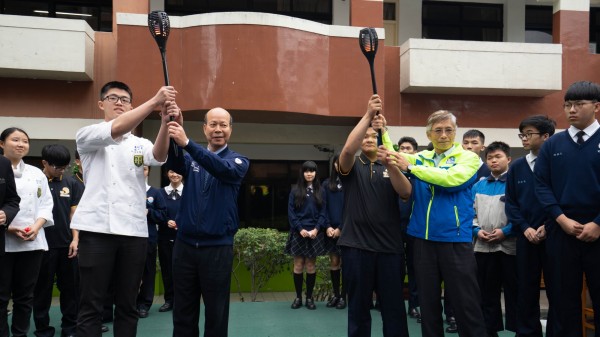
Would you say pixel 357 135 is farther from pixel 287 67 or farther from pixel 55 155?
pixel 287 67

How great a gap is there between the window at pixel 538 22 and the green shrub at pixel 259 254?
9.49m

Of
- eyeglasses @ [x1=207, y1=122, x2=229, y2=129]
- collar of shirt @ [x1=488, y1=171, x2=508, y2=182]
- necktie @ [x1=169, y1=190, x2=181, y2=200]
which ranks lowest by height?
necktie @ [x1=169, y1=190, x2=181, y2=200]

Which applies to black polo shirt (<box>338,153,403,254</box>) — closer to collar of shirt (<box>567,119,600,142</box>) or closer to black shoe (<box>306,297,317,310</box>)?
collar of shirt (<box>567,119,600,142</box>)

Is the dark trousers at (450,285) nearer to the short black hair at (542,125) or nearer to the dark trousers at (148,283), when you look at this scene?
the short black hair at (542,125)

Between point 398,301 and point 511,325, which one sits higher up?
point 398,301

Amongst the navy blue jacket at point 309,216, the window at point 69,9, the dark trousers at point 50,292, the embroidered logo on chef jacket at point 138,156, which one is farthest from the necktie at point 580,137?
the window at point 69,9

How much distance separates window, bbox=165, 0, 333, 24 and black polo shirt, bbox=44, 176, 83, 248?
7.61m

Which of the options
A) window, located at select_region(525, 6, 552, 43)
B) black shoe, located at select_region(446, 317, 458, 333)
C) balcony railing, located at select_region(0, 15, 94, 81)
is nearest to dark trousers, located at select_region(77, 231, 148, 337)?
black shoe, located at select_region(446, 317, 458, 333)

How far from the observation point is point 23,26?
9.84m

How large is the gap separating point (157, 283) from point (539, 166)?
656cm

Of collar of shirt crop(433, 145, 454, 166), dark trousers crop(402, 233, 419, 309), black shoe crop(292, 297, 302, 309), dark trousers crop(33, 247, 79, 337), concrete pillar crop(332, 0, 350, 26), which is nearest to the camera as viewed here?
collar of shirt crop(433, 145, 454, 166)

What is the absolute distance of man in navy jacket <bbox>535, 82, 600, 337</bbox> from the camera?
13.1ft

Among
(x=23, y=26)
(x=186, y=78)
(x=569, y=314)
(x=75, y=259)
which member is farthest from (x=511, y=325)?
(x=23, y=26)

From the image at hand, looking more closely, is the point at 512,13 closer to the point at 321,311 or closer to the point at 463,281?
the point at 321,311
